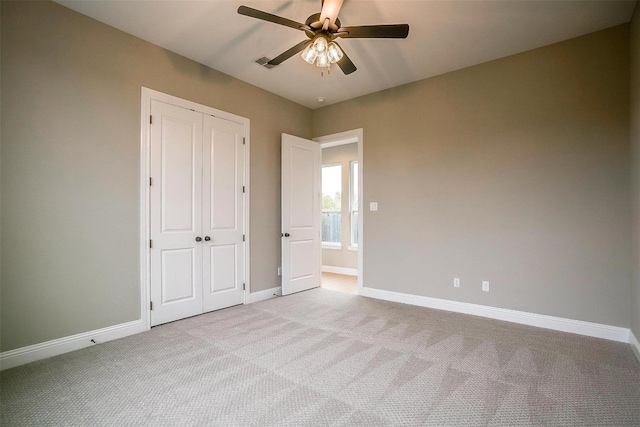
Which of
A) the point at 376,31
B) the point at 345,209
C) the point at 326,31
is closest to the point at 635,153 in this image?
the point at 376,31

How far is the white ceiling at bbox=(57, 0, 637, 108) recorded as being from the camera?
8.38ft

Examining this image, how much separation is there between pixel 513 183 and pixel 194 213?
12.0 feet

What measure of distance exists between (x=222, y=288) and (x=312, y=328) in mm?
1351

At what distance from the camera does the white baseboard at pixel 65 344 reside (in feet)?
7.54

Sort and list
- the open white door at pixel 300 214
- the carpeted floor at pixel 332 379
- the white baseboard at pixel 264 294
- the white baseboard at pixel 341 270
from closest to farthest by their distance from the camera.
→ the carpeted floor at pixel 332 379 → the white baseboard at pixel 264 294 → the open white door at pixel 300 214 → the white baseboard at pixel 341 270

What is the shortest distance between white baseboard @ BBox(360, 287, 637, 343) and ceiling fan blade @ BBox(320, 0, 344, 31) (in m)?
3.30

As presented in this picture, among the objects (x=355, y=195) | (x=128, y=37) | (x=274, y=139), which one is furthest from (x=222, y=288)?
(x=355, y=195)

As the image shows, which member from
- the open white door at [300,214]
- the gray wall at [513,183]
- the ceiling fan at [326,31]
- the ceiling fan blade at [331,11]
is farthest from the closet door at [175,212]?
the gray wall at [513,183]

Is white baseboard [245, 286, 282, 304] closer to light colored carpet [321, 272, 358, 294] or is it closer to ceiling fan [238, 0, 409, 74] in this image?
light colored carpet [321, 272, 358, 294]

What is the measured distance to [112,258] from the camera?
112 inches

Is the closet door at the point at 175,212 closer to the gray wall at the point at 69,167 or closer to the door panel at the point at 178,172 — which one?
the door panel at the point at 178,172

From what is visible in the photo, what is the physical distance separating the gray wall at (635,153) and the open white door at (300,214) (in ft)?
11.9

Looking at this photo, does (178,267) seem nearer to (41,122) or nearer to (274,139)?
(41,122)

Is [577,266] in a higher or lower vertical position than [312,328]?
higher
